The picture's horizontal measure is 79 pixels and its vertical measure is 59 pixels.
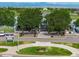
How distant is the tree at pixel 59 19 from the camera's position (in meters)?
4.22

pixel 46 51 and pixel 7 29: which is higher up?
pixel 7 29

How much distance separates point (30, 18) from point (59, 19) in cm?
41

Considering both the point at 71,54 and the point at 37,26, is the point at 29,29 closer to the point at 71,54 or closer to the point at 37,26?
the point at 37,26

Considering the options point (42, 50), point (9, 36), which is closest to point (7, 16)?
point (9, 36)

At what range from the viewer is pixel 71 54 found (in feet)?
14.0

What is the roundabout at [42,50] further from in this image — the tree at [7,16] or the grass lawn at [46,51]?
the tree at [7,16]

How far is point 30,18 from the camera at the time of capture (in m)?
4.24

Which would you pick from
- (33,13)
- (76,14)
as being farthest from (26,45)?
(76,14)

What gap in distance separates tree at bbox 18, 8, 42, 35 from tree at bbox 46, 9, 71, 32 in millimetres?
146

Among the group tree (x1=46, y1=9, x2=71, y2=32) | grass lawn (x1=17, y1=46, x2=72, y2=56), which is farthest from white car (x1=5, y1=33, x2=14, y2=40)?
tree (x1=46, y1=9, x2=71, y2=32)

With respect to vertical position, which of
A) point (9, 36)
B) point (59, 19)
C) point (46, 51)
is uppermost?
point (59, 19)

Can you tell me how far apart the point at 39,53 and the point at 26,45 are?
0.22 meters

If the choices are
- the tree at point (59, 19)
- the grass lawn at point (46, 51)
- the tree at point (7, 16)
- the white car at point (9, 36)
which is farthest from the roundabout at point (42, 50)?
the tree at point (7, 16)

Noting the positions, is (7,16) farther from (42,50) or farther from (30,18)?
(42,50)
